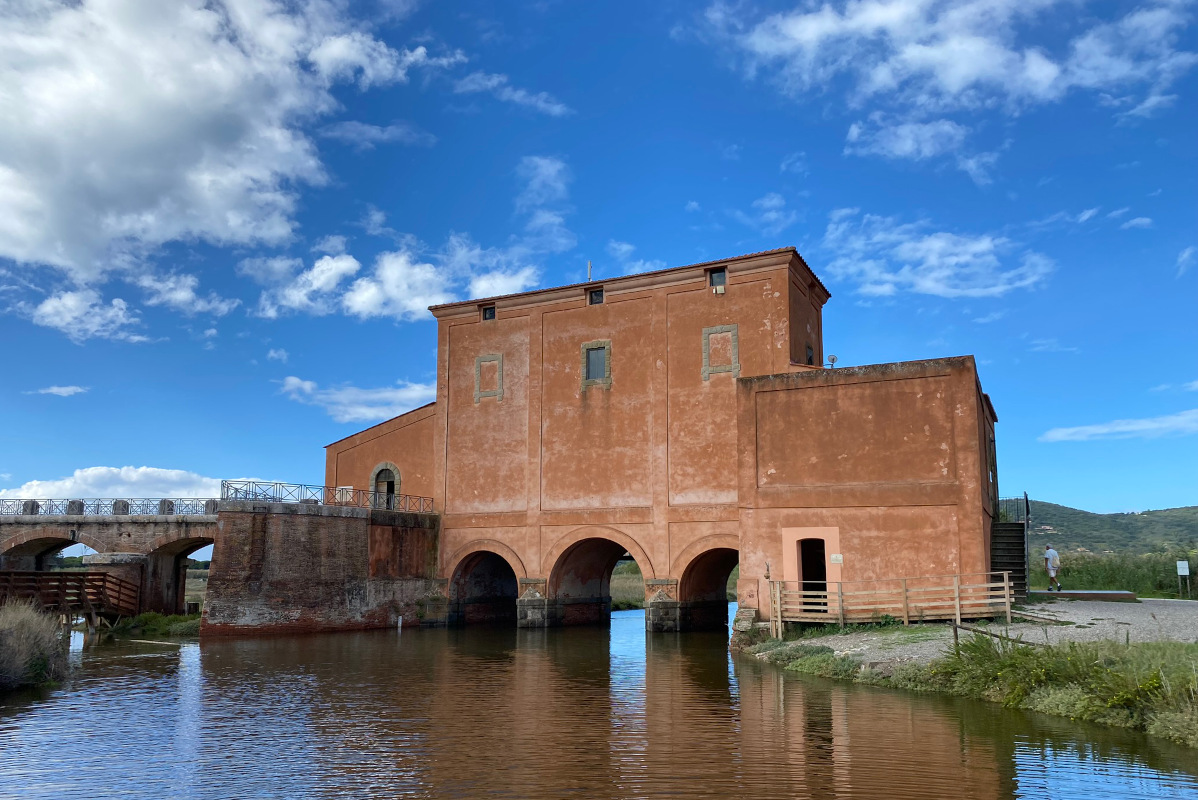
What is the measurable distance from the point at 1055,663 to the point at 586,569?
20514 millimetres

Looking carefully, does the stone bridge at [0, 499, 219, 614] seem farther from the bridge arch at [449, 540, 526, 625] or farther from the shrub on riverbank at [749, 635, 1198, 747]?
the shrub on riverbank at [749, 635, 1198, 747]

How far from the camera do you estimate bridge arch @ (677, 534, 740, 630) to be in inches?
1045

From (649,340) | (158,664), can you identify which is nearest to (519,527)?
(649,340)

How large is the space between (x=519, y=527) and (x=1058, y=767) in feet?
72.8

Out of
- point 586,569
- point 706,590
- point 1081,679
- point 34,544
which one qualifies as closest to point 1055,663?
point 1081,679

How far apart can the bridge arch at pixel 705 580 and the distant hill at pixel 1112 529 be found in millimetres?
41769

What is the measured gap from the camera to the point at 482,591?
32.8 metres

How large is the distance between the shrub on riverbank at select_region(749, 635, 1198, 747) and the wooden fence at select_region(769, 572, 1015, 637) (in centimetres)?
469

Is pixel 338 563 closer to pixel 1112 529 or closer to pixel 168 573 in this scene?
pixel 168 573

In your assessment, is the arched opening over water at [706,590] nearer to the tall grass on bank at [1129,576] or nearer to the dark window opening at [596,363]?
the dark window opening at [596,363]

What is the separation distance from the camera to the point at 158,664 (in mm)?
19000

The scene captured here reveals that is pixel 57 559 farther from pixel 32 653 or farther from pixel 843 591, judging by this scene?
pixel 843 591

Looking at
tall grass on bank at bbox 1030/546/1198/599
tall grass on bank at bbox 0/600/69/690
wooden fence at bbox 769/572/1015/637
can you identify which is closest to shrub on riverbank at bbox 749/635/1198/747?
wooden fence at bbox 769/572/1015/637

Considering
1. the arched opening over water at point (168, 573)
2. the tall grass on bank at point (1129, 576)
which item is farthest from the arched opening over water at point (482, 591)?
the tall grass on bank at point (1129, 576)
